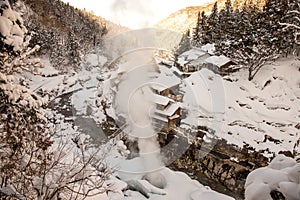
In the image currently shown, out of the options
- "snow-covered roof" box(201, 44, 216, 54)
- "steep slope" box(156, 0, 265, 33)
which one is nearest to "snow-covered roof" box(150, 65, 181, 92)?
"snow-covered roof" box(201, 44, 216, 54)

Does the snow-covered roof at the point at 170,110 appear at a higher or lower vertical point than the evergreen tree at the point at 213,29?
lower

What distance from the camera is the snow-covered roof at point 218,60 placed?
111 feet

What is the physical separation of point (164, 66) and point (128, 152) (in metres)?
18.0

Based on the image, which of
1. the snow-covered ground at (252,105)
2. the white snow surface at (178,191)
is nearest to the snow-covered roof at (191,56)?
the snow-covered ground at (252,105)

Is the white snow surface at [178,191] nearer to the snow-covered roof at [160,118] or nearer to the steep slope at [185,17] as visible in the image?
the snow-covered roof at [160,118]

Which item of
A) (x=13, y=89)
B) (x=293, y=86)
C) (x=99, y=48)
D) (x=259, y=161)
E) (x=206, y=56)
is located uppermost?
(x=99, y=48)

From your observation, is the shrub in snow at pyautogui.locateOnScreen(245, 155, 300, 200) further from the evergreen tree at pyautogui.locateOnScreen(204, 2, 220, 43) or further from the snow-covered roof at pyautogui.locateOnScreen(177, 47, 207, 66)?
the evergreen tree at pyautogui.locateOnScreen(204, 2, 220, 43)

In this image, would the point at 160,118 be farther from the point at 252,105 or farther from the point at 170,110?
the point at 252,105

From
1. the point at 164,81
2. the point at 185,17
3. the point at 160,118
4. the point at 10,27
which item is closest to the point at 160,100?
the point at 160,118

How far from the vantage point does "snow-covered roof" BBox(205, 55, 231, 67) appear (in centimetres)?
3388

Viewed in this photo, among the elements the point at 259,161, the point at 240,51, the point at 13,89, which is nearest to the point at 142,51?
the point at 240,51

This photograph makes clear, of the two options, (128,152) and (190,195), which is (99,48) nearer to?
(128,152)

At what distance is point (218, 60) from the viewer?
34.7 metres

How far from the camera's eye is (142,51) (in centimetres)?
4303
